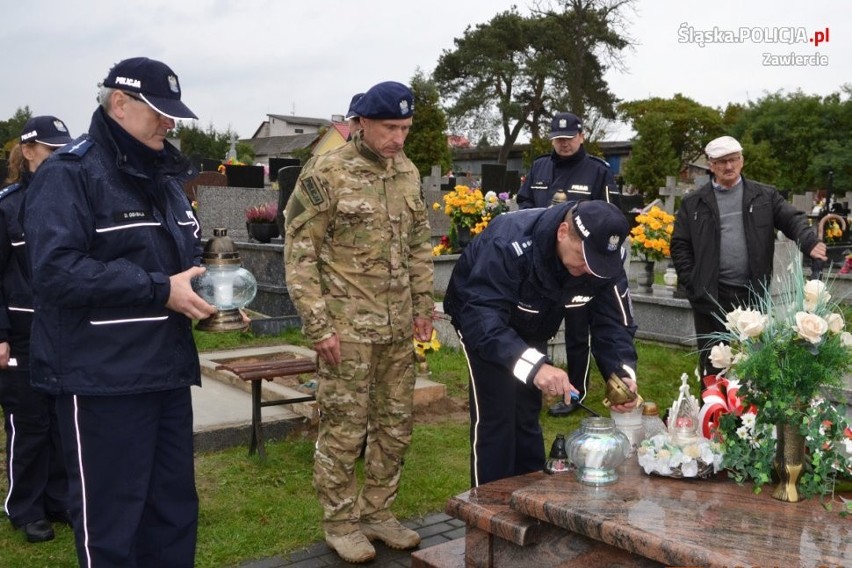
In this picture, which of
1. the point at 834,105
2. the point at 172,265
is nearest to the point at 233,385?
the point at 172,265

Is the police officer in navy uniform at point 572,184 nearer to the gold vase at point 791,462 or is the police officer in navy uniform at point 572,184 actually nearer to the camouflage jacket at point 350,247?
the camouflage jacket at point 350,247

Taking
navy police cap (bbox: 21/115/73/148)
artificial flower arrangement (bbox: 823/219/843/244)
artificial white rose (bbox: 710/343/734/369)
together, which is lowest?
artificial white rose (bbox: 710/343/734/369)

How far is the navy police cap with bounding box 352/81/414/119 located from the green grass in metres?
2.06

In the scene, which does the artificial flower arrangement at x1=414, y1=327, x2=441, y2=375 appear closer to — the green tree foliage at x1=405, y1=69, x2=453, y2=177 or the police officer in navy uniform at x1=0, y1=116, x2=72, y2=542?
the police officer in navy uniform at x1=0, y1=116, x2=72, y2=542

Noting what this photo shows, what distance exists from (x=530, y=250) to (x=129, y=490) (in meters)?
1.69

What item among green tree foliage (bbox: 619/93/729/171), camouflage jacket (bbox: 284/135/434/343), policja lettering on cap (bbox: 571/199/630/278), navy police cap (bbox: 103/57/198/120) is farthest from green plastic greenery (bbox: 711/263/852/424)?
green tree foliage (bbox: 619/93/729/171)

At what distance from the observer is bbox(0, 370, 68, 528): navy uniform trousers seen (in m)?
3.98

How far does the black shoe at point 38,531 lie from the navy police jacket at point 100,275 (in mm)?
1655

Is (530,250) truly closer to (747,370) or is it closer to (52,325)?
(747,370)

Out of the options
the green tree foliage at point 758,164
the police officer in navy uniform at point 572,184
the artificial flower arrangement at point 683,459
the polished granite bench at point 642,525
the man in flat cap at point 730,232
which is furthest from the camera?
the green tree foliage at point 758,164

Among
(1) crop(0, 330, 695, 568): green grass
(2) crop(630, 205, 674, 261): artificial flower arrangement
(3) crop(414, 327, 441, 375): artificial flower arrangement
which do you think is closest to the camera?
(1) crop(0, 330, 695, 568): green grass

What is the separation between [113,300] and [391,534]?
200cm

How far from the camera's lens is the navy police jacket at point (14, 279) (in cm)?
381

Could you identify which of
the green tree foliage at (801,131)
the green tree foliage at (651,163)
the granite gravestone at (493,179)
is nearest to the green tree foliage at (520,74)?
the green tree foliage at (651,163)
